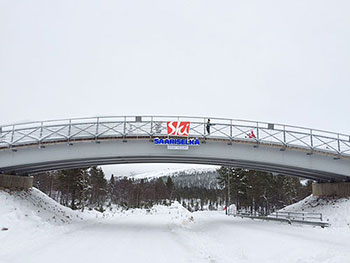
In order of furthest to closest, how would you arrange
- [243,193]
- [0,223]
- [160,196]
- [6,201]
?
[160,196], [243,193], [6,201], [0,223]

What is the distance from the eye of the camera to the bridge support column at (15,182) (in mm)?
22083

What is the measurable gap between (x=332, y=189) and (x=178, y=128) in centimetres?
1518

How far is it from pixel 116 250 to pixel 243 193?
4744cm

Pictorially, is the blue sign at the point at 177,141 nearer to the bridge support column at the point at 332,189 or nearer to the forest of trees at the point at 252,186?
the bridge support column at the point at 332,189

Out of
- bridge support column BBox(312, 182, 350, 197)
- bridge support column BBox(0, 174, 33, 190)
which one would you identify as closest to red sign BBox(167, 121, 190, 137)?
bridge support column BBox(0, 174, 33, 190)

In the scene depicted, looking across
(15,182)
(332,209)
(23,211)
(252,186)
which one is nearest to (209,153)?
(332,209)

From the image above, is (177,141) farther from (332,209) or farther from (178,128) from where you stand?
(332,209)

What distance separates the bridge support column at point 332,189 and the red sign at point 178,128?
14.0 meters

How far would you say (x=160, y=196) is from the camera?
342 feet

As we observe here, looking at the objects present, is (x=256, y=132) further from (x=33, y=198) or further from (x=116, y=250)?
(x=33, y=198)

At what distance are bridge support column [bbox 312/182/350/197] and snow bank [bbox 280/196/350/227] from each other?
2.68 feet

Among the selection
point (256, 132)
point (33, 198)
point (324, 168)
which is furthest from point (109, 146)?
point (324, 168)

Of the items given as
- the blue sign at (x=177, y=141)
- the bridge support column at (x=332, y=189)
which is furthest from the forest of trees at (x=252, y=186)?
the blue sign at (x=177, y=141)

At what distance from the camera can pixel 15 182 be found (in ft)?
76.8
